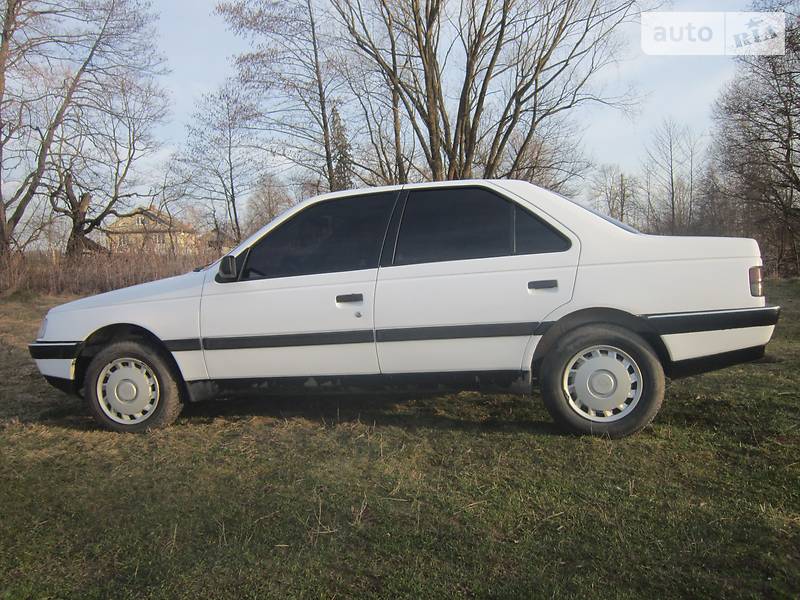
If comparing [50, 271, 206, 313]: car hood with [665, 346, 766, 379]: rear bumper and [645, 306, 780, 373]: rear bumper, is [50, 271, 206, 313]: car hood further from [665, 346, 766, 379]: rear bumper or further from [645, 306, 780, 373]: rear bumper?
[665, 346, 766, 379]: rear bumper

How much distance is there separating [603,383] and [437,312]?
1.18 m

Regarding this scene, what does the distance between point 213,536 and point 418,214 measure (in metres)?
2.43

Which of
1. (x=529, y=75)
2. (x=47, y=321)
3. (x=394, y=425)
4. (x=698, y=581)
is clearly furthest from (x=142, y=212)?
(x=698, y=581)

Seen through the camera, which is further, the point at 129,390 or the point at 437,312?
the point at 129,390

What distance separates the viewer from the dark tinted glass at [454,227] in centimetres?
376

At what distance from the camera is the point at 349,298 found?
3822 mm

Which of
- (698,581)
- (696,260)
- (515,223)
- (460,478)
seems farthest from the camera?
(515,223)

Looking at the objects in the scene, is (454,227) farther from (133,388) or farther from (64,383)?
(64,383)

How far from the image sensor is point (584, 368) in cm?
361

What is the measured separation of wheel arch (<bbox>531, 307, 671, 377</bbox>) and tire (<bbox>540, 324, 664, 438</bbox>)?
4 cm

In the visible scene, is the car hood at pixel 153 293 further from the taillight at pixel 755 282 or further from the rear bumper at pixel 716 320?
the taillight at pixel 755 282

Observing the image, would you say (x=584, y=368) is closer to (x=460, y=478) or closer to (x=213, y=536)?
(x=460, y=478)

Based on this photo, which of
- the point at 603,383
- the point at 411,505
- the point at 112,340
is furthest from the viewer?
the point at 112,340

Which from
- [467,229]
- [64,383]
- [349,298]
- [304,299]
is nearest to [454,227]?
[467,229]
